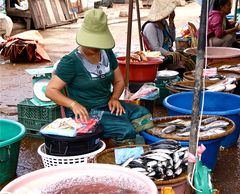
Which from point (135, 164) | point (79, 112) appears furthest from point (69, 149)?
point (135, 164)

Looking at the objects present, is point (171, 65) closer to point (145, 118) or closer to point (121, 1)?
point (145, 118)

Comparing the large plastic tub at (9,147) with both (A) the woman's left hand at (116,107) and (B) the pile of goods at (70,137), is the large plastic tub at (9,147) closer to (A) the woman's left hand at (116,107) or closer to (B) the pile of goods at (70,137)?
(B) the pile of goods at (70,137)

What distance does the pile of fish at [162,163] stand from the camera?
133 inches

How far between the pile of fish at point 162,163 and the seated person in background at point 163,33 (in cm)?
344

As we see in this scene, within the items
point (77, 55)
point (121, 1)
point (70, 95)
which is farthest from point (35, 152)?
point (121, 1)

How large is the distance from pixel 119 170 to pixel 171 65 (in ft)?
13.9

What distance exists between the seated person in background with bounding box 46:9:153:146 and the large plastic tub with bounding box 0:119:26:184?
51 centimetres

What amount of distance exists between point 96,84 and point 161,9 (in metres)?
2.97

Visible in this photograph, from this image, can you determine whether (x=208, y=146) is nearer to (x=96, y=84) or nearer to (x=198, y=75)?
(x=96, y=84)

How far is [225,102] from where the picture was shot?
208 inches

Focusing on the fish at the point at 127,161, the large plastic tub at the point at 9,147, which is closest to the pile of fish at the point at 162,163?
the fish at the point at 127,161

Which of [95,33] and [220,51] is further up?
[95,33]

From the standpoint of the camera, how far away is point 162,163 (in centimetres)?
340

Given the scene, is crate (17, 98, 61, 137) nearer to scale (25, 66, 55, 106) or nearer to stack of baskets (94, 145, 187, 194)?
scale (25, 66, 55, 106)
